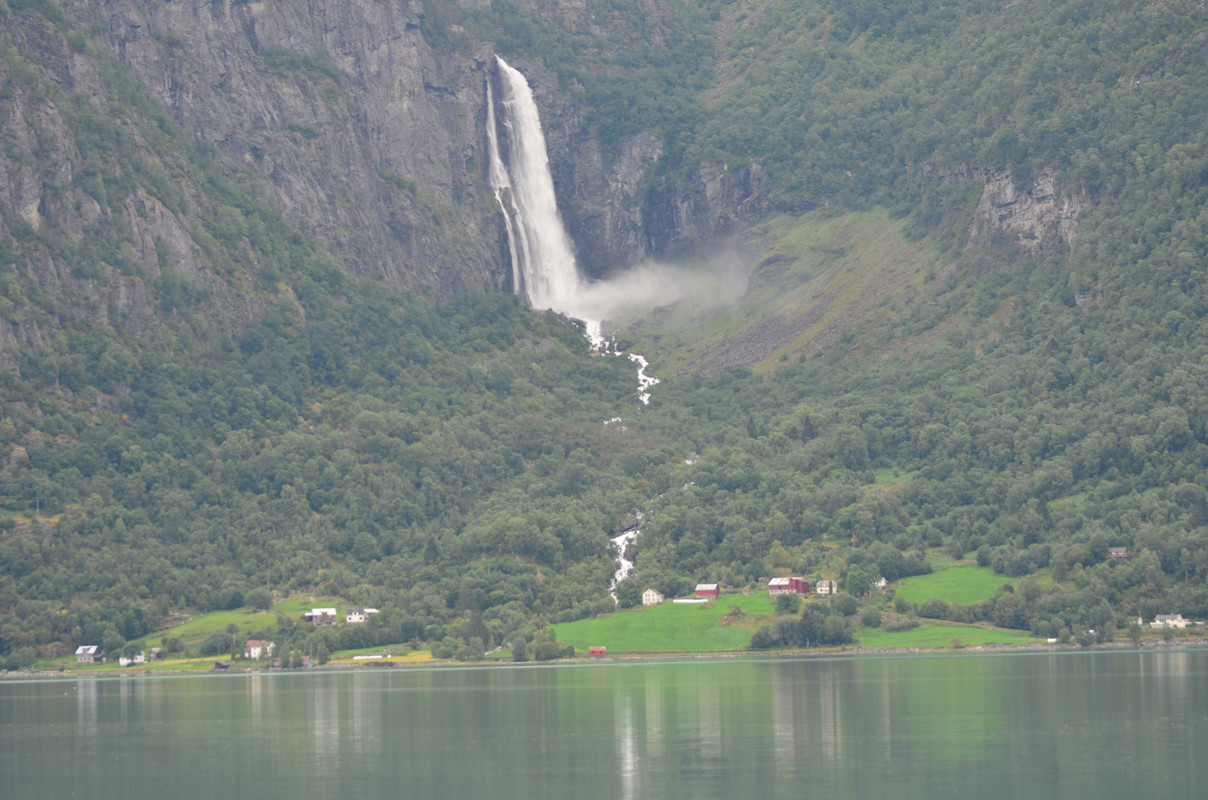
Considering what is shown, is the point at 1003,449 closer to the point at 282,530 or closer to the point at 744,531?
the point at 744,531

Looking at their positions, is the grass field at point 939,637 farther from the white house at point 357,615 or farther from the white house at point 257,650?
the white house at point 257,650

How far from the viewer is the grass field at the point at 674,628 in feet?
508

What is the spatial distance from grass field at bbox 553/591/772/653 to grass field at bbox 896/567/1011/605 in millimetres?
14391

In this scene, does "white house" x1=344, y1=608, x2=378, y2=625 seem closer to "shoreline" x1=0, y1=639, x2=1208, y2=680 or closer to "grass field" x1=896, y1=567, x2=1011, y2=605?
"shoreline" x1=0, y1=639, x2=1208, y2=680

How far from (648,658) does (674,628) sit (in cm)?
699

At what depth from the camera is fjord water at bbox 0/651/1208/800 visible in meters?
64.9

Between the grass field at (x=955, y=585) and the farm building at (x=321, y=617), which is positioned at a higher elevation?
the grass field at (x=955, y=585)

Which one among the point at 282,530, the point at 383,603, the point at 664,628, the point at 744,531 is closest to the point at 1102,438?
the point at 744,531

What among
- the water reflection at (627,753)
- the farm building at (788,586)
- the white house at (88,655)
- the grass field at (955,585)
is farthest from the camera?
the farm building at (788,586)

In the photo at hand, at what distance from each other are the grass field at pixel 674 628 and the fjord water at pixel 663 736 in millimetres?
27888

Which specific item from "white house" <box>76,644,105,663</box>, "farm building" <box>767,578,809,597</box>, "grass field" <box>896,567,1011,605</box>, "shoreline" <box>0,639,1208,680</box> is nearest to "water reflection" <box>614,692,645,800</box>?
"shoreline" <box>0,639,1208,680</box>

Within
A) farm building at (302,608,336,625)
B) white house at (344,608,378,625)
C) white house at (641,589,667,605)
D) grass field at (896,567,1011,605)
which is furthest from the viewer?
white house at (641,589,667,605)

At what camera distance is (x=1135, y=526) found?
522 feet

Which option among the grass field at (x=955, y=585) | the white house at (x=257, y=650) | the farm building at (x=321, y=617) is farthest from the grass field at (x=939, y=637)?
the white house at (x=257, y=650)
